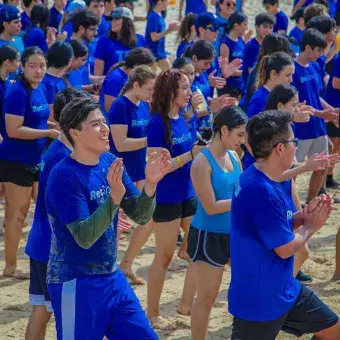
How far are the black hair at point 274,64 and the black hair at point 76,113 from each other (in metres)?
3.24

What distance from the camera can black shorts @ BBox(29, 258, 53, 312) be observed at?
547 centimetres

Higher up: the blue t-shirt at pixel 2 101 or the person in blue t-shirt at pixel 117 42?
the person in blue t-shirt at pixel 117 42

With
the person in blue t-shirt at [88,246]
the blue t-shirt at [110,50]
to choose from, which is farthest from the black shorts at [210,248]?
the blue t-shirt at [110,50]

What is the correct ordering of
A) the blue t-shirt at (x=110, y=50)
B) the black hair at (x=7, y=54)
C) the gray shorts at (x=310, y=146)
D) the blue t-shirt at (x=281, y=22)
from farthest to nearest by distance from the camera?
the blue t-shirt at (x=281, y=22) < the blue t-shirt at (x=110, y=50) < the gray shorts at (x=310, y=146) < the black hair at (x=7, y=54)

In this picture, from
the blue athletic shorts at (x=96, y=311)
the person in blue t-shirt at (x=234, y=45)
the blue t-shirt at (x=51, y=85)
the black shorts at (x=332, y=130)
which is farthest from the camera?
the person in blue t-shirt at (x=234, y=45)

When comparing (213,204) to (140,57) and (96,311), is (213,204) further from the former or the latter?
(140,57)

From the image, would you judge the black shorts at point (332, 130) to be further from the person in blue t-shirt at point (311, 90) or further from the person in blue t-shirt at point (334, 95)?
the person in blue t-shirt at point (311, 90)

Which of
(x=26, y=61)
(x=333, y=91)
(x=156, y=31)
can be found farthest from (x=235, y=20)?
(x=26, y=61)

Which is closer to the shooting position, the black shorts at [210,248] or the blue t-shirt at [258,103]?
the black shorts at [210,248]

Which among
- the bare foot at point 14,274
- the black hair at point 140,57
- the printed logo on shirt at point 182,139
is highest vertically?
the black hair at point 140,57

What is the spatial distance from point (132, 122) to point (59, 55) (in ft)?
3.29

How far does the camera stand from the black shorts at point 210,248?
582 centimetres

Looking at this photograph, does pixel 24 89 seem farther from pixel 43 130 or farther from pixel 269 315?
pixel 269 315

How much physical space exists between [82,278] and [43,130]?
303 cm
